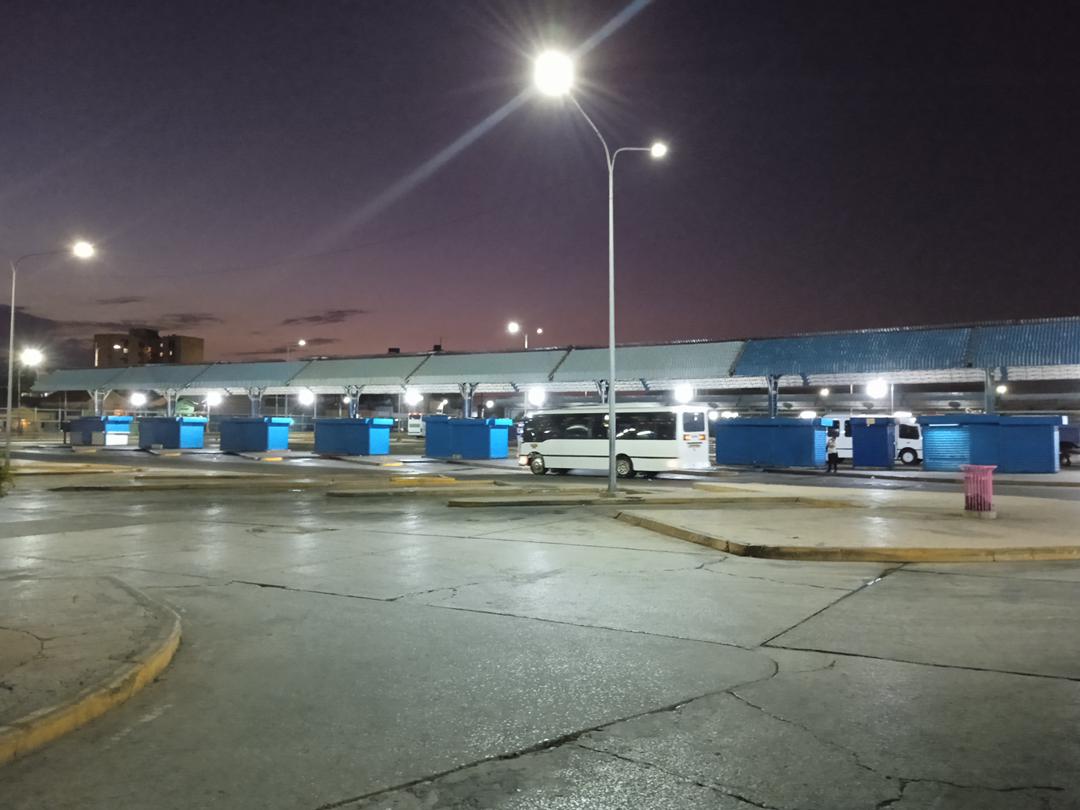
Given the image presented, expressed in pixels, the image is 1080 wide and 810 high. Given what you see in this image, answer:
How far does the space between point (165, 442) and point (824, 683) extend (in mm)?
49915

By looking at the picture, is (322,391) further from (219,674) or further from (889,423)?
(219,674)

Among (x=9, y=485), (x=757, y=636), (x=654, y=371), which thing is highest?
(x=654, y=371)

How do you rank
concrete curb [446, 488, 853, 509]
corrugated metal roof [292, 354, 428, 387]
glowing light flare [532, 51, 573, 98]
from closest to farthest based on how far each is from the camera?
glowing light flare [532, 51, 573, 98] < concrete curb [446, 488, 853, 509] < corrugated metal roof [292, 354, 428, 387]

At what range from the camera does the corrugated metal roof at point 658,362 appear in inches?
1784

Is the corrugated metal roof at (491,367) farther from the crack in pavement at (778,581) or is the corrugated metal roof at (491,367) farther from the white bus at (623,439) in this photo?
the crack in pavement at (778,581)

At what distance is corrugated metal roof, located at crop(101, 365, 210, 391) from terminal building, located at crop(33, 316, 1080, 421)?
124 millimetres

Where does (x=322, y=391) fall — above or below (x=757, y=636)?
above

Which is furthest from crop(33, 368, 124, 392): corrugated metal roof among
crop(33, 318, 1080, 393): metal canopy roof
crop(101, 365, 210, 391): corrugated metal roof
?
crop(33, 318, 1080, 393): metal canopy roof

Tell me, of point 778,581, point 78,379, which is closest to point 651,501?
point 778,581

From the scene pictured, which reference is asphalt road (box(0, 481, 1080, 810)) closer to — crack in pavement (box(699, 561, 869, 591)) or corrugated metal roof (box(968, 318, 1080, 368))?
crack in pavement (box(699, 561, 869, 591))

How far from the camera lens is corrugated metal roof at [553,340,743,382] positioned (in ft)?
149

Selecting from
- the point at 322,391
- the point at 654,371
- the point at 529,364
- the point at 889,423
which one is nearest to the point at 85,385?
the point at 322,391

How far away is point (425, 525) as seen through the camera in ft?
49.1

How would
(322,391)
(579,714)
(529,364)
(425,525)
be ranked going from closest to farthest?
(579,714) → (425,525) → (529,364) → (322,391)
